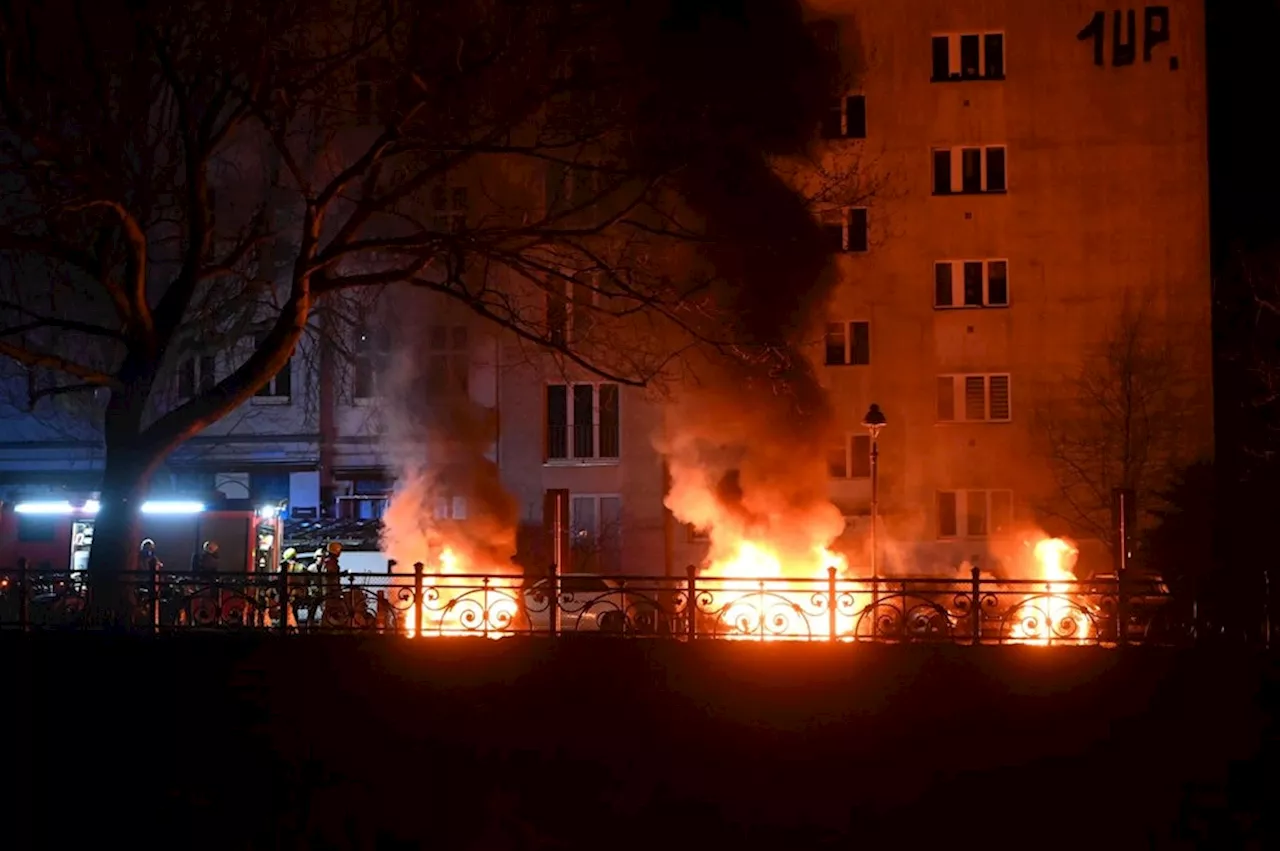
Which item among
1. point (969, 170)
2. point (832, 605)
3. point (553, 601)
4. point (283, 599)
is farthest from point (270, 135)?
point (969, 170)

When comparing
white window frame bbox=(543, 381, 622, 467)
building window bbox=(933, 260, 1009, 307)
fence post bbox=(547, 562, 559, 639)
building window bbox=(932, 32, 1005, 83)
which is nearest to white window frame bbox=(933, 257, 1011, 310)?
building window bbox=(933, 260, 1009, 307)

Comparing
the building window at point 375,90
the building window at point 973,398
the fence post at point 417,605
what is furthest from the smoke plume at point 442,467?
the fence post at point 417,605

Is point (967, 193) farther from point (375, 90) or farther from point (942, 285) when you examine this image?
point (375, 90)

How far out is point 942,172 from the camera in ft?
111

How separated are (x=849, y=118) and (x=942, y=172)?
2585 mm

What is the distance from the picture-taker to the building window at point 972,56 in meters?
33.6

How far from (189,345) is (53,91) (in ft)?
18.1

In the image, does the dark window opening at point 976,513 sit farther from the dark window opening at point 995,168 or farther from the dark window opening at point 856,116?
the dark window opening at point 856,116

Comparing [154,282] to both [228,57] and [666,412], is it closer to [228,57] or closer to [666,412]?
[666,412]

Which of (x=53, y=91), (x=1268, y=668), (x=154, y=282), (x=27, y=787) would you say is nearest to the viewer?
(x=1268, y=668)

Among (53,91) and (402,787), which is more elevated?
(53,91)

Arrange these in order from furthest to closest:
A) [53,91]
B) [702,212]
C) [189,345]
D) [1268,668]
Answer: [702,212], [189,345], [53,91], [1268,668]

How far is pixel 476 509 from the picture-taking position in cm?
3381

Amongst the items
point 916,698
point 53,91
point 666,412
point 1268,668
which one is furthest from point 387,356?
point 1268,668
